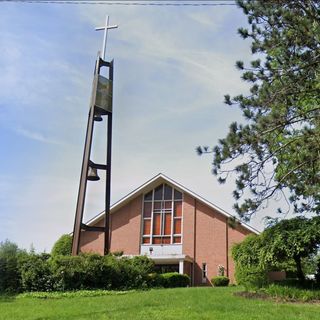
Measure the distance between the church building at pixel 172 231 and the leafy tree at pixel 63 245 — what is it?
4.86 feet

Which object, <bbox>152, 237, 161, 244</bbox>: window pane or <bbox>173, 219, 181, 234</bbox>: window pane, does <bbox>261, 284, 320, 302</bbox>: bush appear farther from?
<bbox>152, 237, 161, 244</bbox>: window pane

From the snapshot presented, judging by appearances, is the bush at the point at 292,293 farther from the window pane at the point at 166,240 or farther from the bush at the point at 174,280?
the window pane at the point at 166,240

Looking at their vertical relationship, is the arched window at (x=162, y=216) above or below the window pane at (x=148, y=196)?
below

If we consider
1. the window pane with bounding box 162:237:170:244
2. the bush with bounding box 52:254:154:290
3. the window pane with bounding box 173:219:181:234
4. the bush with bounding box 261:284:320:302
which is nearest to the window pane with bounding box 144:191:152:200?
the window pane with bounding box 173:219:181:234

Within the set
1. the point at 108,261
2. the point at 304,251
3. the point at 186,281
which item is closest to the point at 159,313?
the point at 304,251

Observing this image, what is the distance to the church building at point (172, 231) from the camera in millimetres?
30422

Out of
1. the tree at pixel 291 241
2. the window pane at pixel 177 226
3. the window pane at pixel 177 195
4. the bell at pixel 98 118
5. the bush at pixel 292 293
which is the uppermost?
the bell at pixel 98 118

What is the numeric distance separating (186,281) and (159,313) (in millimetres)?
14404

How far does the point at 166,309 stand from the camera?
38.3 ft

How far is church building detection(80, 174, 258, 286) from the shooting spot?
99.8 ft

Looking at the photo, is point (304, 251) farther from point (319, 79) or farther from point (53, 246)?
point (53, 246)

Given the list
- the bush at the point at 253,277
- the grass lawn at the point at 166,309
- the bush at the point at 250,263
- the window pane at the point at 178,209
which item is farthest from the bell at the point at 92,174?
the window pane at the point at 178,209

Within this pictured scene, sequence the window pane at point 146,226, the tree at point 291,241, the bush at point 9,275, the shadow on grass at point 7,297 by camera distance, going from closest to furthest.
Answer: the tree at point 291,241 < the shadow on grass at point 7,297 < the bush at point 9,275 < the window pane at point 146,226

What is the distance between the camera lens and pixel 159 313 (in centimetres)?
1116
